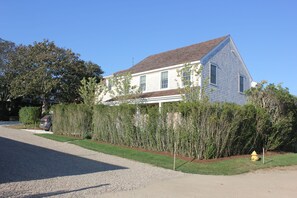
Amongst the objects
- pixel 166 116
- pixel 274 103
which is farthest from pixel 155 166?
pixel 274 103

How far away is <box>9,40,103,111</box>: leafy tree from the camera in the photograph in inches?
1348

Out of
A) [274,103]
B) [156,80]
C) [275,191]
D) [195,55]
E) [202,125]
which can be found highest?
[195,55]

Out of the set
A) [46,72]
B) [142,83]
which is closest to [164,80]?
[142,83]

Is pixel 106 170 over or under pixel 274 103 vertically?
under

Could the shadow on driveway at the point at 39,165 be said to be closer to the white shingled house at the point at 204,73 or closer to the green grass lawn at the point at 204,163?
the green grass lawn at the point at 204,163

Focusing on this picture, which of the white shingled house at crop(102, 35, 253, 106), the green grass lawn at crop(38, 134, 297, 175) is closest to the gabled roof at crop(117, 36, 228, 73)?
the white shingled house at crop(102, 35, 253, 106)

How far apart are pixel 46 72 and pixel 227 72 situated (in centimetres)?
1966

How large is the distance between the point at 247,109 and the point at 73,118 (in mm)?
11203

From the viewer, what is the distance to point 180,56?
84.9 feet

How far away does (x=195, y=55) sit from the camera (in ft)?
78.8

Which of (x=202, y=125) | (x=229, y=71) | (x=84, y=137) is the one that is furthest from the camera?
Answer: (x=229, y=71)

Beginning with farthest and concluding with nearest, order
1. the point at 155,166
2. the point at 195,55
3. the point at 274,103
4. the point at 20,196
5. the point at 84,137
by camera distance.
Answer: the point at 195,55 → the point at 84,137 → the point at 274,103 → the point at 155,166 → the point at 20,196

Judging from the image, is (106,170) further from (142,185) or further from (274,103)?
(274,103)

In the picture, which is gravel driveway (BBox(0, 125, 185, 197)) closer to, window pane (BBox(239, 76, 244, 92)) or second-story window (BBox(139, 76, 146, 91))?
second-story window (BBox(139, 76, 146, 91))
